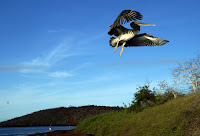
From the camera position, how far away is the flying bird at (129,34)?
424 inches

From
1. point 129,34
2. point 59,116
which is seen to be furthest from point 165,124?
point 59,116

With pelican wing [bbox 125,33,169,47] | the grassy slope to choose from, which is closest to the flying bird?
pelican wing [bbox 125,33,169,47]

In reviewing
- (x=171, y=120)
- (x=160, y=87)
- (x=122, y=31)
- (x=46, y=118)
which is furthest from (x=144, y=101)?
(x=46, y=118)

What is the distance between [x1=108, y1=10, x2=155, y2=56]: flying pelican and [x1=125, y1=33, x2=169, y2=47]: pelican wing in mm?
935

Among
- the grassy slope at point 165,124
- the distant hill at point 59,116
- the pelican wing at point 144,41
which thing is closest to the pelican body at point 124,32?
the pelican wing at point 144,41

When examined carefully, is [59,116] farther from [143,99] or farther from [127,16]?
[127,16]

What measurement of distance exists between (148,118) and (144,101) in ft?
17.8

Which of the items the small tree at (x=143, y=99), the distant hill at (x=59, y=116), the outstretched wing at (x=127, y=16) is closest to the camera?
the outstretched wing at (x=127, y=16)

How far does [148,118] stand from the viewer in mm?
14453

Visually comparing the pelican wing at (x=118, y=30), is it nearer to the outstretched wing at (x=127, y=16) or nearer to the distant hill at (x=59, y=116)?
the outstretched wing at (x=127, y=16)

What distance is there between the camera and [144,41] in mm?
13219

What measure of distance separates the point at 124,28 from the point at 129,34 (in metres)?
0.49

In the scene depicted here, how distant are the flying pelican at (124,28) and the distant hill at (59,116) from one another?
34852 mm

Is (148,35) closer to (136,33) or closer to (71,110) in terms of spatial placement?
(136,33)
